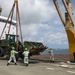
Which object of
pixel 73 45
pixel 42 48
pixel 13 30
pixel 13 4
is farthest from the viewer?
pixel 13 30

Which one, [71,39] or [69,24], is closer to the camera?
[71,39]

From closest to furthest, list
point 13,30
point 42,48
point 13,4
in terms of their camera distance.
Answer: point 42,48 < point 13,4 < point 13,30

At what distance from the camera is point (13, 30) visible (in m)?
29.7

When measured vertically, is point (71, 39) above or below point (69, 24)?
below

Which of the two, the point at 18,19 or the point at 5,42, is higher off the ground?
the point at 18,19

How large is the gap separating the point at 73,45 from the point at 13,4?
7.87 m

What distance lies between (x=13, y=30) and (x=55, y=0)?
36.3 ft

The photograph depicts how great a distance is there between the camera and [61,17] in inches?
798

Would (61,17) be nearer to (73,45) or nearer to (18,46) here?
(73,45)

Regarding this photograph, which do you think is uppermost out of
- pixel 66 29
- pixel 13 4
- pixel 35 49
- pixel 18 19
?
pixel 13 4

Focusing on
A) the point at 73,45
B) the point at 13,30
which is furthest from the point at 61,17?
the point at 13,30

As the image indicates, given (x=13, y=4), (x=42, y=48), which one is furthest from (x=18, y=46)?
(x=13, y=4)

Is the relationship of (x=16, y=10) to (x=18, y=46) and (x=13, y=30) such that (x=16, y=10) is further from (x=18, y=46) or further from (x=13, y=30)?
(x=13, y=30)

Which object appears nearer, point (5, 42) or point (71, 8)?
point (71, 8)
